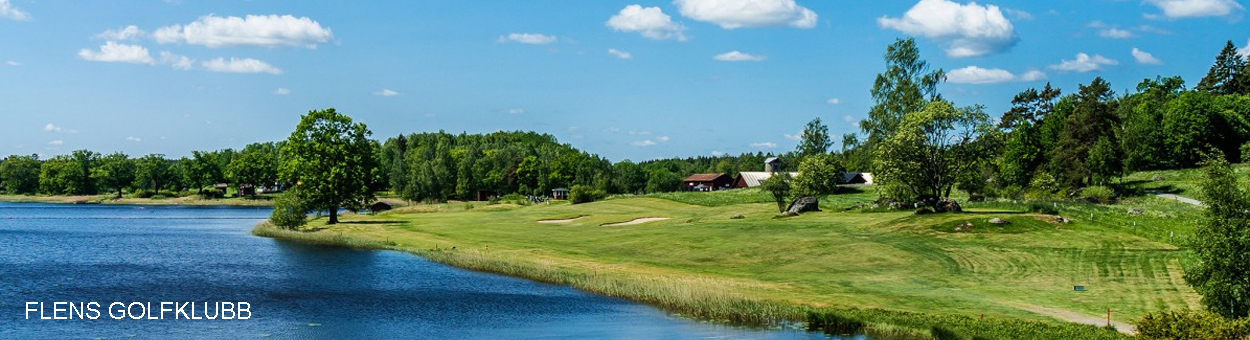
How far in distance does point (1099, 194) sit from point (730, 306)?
6978 cm

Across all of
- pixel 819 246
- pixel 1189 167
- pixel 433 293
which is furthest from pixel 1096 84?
pixel 433 293

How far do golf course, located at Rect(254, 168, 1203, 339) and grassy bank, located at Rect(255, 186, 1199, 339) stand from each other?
12cm

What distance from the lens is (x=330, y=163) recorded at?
99938mm

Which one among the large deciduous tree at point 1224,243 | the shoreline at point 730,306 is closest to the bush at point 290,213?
the shoreline at point 730,306

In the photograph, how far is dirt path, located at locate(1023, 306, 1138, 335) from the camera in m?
35.8

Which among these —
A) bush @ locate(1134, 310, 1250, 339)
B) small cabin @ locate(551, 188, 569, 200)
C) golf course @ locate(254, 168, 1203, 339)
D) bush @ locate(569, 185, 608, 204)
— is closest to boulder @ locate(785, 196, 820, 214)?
golf course @ locate(254, 168, 1203, 339)

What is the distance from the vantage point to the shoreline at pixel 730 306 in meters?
36.5

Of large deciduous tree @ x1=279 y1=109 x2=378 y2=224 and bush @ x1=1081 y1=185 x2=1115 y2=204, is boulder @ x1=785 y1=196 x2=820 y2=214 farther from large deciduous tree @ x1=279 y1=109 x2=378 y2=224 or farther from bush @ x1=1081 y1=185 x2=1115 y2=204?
large deciduous tree @ x1=279 y1=109 x2=378 y2=224

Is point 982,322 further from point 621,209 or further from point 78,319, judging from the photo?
point 621,209

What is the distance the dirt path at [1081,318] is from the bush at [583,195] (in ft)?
359

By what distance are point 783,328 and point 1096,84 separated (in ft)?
448

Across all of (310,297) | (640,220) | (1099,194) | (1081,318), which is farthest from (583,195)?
(1081,318)

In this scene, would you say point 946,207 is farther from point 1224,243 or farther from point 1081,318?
point 1224,243

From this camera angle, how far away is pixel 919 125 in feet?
270
